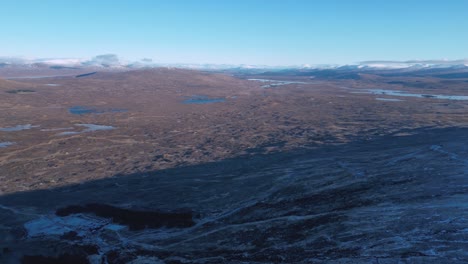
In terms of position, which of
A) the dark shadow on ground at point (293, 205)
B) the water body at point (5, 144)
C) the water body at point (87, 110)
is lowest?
the dark shadow on ground at point (293, 205)

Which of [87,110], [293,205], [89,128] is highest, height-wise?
[87,110]

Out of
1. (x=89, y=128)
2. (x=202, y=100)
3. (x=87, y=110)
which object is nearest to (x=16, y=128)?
(x=89, y=128)

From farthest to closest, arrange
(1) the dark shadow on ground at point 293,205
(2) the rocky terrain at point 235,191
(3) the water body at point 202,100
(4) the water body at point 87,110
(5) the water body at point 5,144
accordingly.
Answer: (3) the water body at point 202,100 < (4) the water body at point 87,110 < (5) the water body at point 5,144 < (2) the rocky terrain at point 235,191 < (1) the dark shadow on ground at point 293,205

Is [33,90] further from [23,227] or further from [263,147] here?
[23,227]

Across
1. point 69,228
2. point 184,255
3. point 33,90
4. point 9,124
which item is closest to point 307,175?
point 184,255

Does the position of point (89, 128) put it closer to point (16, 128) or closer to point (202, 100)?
point (16, 128)

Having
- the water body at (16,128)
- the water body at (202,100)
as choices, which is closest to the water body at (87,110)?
the water body at (16,128)

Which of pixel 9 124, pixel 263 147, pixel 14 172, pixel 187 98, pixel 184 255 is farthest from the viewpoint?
pixel 187 98

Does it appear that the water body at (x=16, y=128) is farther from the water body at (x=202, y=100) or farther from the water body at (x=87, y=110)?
the water body at (x=202, y=100)
